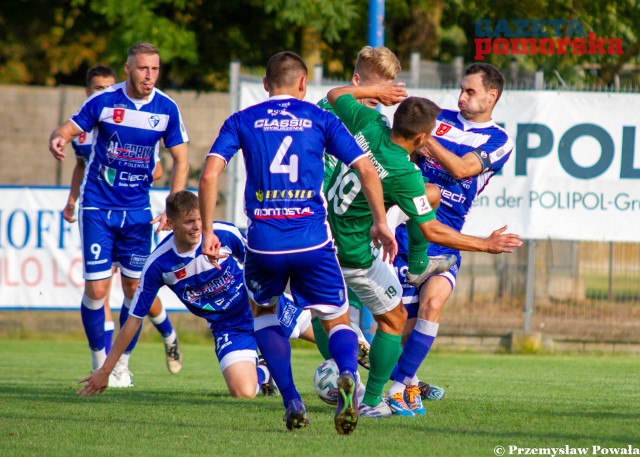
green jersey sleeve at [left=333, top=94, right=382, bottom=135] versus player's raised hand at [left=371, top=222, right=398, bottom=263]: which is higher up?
green jersey sleeve at [left=333, top=94, right=382, bottom=135]

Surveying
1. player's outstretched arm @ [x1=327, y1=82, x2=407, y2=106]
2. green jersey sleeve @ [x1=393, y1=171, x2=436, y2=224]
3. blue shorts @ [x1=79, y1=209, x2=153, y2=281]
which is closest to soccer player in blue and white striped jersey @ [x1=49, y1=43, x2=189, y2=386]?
blue shorts @ [x1=79, y1=209, x2=153, y2=281]

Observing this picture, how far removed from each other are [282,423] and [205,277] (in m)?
1.75

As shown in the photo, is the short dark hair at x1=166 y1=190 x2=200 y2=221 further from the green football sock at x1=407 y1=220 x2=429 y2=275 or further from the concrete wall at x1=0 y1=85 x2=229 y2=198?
the concrete wall at x1=0 y1=85 x2=229 y2=198

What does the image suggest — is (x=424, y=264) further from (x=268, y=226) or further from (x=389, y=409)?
(x=268, y=226)

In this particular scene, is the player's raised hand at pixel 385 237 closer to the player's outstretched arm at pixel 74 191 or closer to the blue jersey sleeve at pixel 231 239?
the blue jersey sleeve at pixel 231 239

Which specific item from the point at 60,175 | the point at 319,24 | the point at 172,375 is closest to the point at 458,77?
the point at 319,24

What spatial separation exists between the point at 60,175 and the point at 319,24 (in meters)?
4.42

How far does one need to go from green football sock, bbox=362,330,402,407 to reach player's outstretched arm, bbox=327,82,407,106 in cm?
146

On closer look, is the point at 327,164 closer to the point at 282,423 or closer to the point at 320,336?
the point at 320,336

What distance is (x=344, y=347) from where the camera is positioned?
19.8ft

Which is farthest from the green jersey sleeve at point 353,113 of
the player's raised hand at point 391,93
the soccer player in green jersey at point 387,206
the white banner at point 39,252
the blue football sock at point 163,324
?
the white banner at point 39,252

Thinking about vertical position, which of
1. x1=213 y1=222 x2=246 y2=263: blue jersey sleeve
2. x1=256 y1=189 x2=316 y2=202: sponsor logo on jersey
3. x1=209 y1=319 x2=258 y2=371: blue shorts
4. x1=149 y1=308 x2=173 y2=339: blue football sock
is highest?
x1=256 y1=189 x2=316 y2=202: sponsor logo on jersey

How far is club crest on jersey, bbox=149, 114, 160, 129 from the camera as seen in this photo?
340 inches

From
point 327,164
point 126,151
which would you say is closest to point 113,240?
point 126,151
